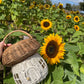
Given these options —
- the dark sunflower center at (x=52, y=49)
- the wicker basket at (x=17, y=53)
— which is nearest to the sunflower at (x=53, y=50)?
the dark sunflower center at (x=52, y=49)

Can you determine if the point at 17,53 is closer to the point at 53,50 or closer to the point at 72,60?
the point at 53,50

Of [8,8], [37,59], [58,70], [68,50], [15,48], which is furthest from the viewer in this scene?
[8,8]

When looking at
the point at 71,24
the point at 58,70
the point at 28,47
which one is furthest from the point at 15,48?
the point at 71,24

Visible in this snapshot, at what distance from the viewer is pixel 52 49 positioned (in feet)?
3.67

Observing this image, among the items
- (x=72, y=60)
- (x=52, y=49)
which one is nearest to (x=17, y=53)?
(x=52, y=49)

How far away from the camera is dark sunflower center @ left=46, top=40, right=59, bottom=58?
112 centimetres

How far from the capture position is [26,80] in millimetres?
897

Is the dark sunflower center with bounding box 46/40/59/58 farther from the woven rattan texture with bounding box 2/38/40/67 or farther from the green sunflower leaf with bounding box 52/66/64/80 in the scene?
the woven rattan texture with bounding box 2/38/40/67

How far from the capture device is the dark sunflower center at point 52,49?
1117 mm

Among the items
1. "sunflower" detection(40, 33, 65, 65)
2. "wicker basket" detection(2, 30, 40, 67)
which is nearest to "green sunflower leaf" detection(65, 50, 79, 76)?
"sunflower" detection(40, 33, 65, 65)

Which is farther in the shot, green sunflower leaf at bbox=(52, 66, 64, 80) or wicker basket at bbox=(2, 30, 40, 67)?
green sunflower leaf at bbox=(52, 66, 64, 80)

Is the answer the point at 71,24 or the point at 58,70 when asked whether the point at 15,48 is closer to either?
the point at 58,70

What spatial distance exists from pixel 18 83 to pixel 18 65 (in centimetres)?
15

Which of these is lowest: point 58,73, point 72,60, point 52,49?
point 58,73
